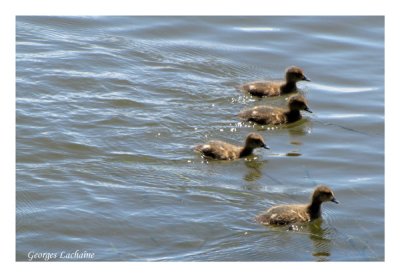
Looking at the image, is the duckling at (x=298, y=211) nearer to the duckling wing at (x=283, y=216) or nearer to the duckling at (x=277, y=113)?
the duckling wing at (x=283, y=216)

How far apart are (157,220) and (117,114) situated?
2275 millimetres

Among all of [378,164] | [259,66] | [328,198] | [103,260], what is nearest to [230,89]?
[259,66]

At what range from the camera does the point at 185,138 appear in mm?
10227

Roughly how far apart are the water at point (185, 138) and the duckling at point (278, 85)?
0.37 feet

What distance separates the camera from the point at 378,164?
9953 millimetres

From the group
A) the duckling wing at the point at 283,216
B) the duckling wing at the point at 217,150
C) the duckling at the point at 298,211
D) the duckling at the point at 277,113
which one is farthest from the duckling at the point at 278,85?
the duckling wing at the point at 283,216

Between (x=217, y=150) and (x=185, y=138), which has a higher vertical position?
(x=185, y=138)

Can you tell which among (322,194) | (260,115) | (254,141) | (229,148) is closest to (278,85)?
(260,115)

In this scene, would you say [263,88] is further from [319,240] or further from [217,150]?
[319,240]

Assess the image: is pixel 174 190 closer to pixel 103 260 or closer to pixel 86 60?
pixel 103 260

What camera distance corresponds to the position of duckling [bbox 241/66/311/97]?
11531 millimetres

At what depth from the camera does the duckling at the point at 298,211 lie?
339 inches

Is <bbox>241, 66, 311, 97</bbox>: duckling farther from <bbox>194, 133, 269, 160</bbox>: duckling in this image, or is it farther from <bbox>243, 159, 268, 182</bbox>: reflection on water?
<bbox>243, 159, 268, 182</bbox>: reflection on water

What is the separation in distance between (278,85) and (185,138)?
1936 mm
